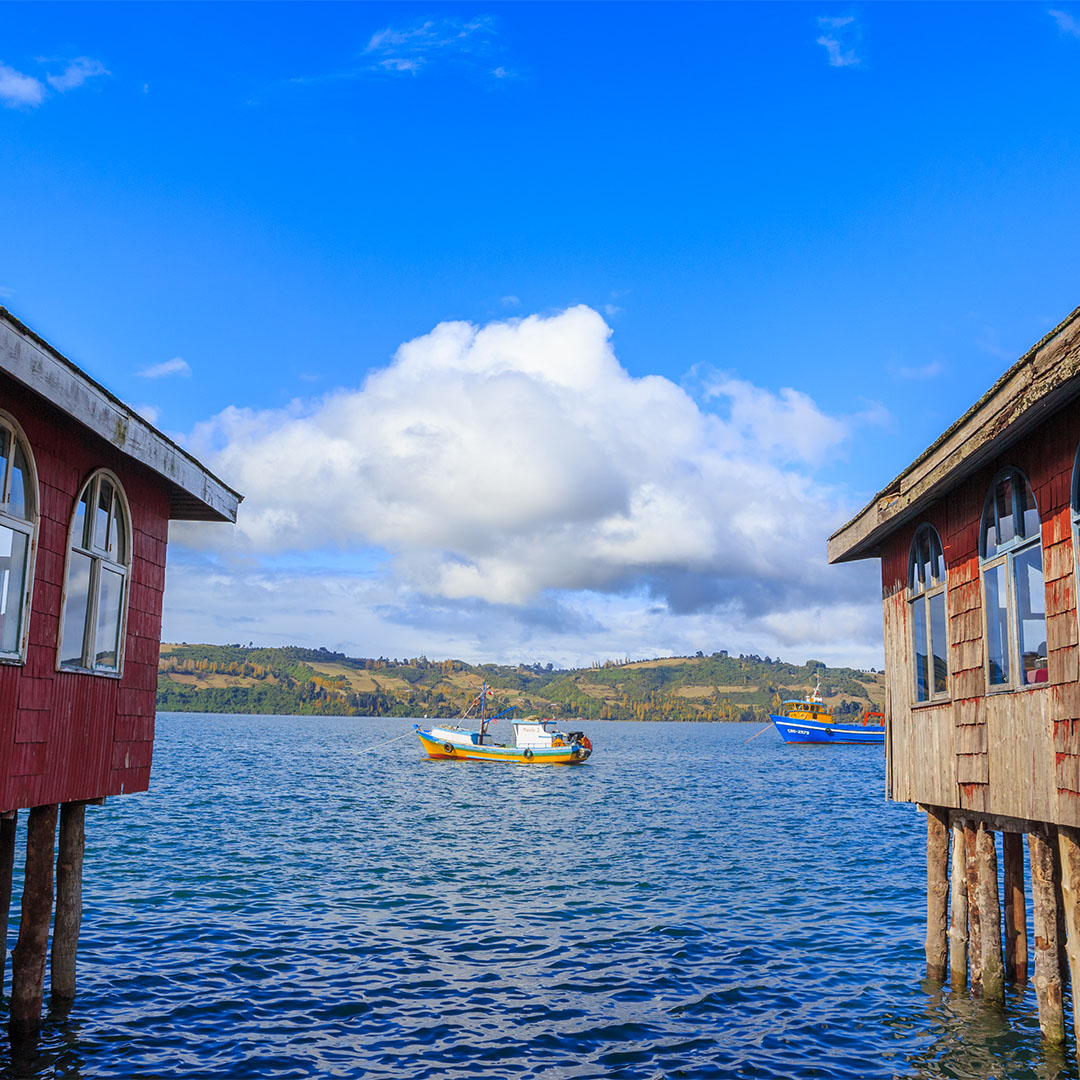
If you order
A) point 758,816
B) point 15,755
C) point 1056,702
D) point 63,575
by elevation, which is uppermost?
point 63,575

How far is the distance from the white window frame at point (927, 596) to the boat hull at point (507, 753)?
199ft

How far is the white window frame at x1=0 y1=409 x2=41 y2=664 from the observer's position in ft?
30.9

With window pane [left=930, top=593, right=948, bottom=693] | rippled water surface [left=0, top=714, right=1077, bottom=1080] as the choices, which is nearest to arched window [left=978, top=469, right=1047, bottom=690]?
window pane [left=930, top=593, right=948, bottom=693]

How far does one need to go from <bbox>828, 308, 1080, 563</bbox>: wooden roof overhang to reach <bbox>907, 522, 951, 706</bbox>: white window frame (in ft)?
1.45

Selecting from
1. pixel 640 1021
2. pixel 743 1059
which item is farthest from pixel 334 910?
pixel 743 1059

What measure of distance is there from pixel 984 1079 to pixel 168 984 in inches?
451

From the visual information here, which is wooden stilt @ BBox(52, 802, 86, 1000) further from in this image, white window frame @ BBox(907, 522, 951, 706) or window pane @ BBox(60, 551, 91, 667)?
white window frame @ BBox(907, 522, 951, 706)

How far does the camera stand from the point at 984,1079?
1143 cm

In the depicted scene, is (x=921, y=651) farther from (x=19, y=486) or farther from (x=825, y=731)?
(x=825, y=731)

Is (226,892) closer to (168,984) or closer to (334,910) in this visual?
(334,910)

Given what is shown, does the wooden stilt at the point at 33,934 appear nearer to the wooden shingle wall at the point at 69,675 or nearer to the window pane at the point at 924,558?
the wooden shingle wall at the point at 69,675

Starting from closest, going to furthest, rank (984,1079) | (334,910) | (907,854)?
1. (984,1079)
2. (334,910)
3. (907,854)

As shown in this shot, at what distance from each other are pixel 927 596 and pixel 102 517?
1108 centimetres

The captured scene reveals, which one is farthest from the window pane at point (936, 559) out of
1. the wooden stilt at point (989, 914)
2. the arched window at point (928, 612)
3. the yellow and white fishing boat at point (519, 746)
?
the yellow and white fishing boat at point (519, 746)
